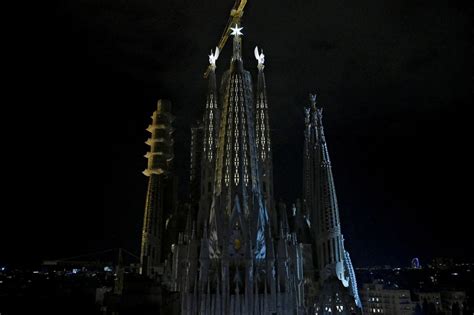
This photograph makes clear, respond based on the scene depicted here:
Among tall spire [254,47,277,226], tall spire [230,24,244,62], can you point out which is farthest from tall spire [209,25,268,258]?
tall spire [254,47,277,226]

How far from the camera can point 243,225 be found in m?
41.6

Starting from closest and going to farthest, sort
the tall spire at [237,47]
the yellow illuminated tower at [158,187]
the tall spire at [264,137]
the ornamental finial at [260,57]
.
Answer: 1. the yellow illuminated tower at [158,187]
2. the tall spire at [264,137]
3. the tall spire at [237,47]
4. the ornamental finial at [260,57]

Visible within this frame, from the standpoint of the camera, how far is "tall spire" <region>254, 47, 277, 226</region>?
48.8 metres

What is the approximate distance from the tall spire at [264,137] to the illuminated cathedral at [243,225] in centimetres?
13

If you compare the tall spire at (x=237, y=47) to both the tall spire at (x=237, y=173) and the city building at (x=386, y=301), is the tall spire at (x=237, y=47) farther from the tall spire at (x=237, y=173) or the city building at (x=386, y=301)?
the city building at (x=386, y=301)

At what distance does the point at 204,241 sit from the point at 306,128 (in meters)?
24.7

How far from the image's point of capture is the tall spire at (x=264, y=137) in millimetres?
48844

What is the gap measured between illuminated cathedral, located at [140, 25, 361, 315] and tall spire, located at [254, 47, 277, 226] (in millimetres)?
131

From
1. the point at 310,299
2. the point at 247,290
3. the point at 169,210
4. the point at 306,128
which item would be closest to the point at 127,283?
the point at 247,290

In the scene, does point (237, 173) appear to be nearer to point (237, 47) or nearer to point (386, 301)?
point (237, 47)

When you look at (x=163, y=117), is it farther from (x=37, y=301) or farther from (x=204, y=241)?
(x=37, y=301)

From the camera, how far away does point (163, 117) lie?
5219 centimetres

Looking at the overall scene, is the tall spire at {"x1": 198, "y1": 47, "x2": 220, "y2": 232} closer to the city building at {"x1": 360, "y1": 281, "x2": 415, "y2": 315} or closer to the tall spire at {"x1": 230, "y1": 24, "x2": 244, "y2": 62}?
the tall spire at {"x1": 230, "y1": 24, "x2": 244, "y2": 62}

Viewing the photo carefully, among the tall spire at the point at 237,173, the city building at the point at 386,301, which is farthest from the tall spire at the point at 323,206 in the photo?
the city building at the point at 386,301
